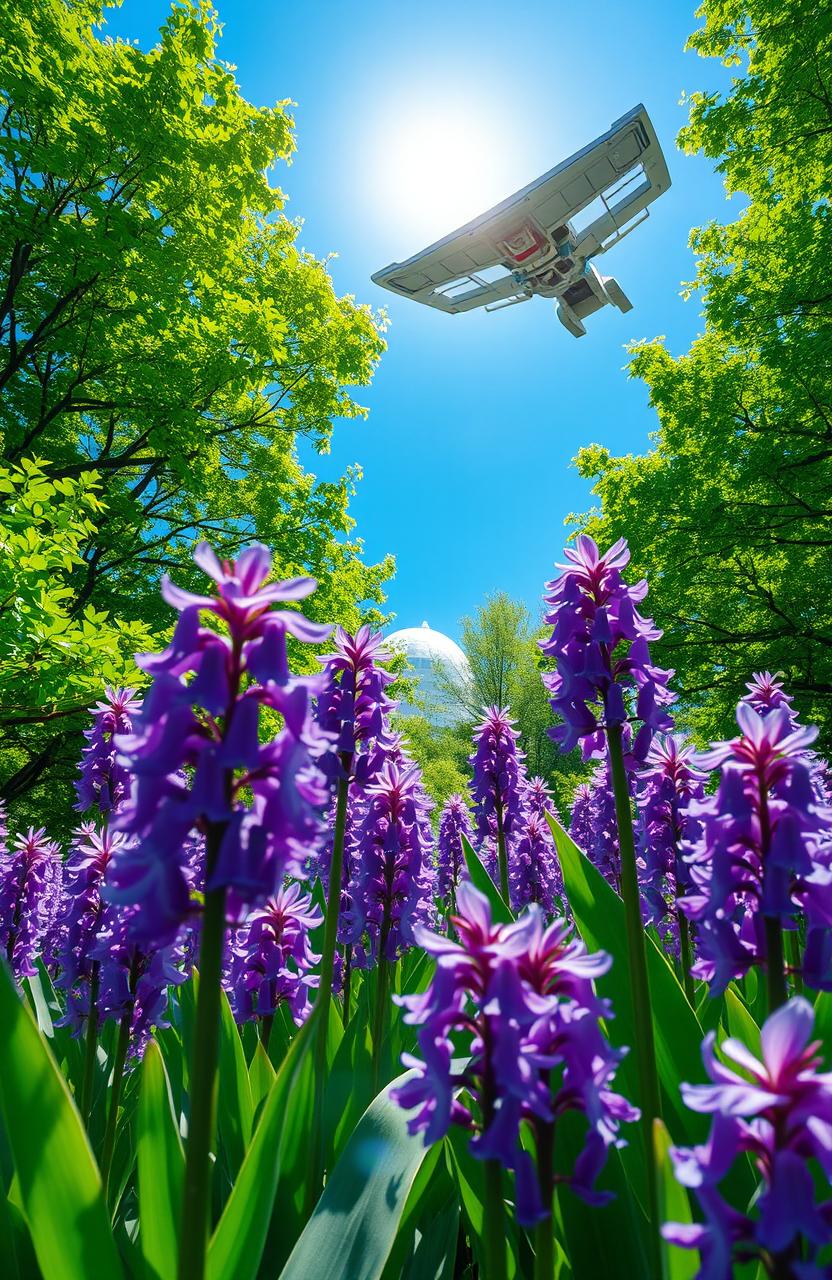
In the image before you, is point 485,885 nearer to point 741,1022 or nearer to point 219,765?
point 741,1022

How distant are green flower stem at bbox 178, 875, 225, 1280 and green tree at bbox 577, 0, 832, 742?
35.2 feet

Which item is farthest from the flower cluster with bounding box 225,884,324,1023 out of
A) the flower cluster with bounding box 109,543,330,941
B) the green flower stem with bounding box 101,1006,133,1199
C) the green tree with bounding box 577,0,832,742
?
the green tree with bounding box 577,0,832,742

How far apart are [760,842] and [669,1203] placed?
1.98ft

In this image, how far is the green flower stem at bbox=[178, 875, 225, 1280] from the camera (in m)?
0.88

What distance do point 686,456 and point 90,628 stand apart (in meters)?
11.9

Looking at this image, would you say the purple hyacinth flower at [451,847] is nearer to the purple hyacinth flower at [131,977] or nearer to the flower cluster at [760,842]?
the purple hyacinth flower at [131,977]

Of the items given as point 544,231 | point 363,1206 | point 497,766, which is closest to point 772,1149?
point 363,1206

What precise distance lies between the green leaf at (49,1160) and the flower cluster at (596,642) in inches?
63.0

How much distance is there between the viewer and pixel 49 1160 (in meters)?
1.19

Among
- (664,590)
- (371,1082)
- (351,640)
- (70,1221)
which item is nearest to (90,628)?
(351,640)

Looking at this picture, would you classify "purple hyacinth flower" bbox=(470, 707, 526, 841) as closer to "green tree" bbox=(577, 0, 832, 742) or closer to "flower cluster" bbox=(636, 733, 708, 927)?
"flower cluster" bbox=(636, 733, 708, 927)

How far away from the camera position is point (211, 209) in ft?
36.6

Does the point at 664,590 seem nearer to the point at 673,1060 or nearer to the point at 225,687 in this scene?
the point at 673,1060

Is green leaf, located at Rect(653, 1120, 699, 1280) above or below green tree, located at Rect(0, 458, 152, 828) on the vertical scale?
below
